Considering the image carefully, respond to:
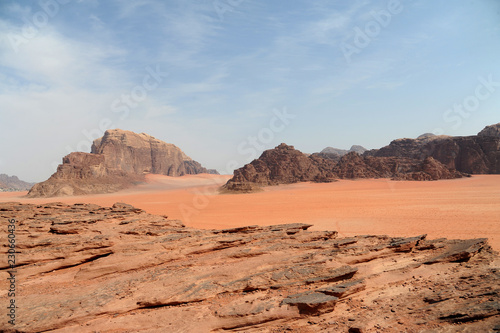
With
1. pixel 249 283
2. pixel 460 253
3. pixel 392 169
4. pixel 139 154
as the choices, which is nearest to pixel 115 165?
pixel 139 154

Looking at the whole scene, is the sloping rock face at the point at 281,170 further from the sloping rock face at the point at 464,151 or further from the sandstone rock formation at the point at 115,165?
the sandstone rock formation at the point at 115,165

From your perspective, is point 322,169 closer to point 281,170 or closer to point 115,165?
point 281,170

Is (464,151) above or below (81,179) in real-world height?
above

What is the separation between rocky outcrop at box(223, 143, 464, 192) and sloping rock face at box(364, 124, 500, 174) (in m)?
9.98

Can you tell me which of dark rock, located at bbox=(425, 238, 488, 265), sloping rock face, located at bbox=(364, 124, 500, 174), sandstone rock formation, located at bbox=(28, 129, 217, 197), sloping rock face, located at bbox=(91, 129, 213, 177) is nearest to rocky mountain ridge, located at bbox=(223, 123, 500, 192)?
sloping rock face, located at bbox=(364, 124, 500, 174)

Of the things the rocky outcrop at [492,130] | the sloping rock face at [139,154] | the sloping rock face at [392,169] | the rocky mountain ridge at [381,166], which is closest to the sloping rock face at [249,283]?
the rocky mountain ridge at [381,166]

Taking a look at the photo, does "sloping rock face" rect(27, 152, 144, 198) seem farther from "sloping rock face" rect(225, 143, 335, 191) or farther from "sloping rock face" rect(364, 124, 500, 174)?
"sloping rock face" rect(364, 124, 500, 174)

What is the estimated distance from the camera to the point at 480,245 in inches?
254

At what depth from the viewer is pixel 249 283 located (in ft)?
17.4

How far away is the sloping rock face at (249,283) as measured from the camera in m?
4.31

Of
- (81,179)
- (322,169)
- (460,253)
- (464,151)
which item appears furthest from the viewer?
(322,169)

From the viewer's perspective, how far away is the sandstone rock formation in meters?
48.7

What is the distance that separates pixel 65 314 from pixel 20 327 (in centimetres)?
59

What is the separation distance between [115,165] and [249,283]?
85.8 meters
